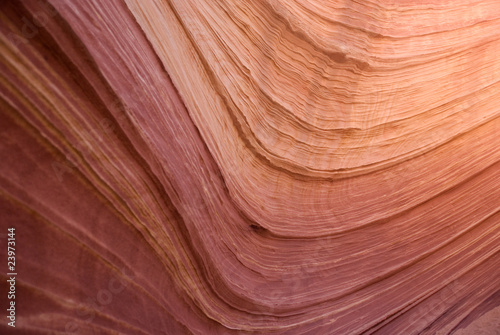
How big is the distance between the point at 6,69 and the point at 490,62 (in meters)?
2.37

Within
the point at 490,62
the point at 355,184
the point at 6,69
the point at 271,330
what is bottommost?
the point at 271,330

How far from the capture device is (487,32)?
2301mm

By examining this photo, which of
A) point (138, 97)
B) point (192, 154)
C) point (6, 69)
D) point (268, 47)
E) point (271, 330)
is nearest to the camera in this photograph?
point (6, 69)

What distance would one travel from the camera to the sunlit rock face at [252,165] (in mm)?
943

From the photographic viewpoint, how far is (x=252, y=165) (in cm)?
172

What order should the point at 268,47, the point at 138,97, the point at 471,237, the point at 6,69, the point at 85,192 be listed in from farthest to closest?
the point at 471,237
the point at 268,47
the point at 138,97
the point at 85,192
the point at 6,69

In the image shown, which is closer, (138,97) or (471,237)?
(138,97)

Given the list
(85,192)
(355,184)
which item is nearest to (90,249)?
(85,192)

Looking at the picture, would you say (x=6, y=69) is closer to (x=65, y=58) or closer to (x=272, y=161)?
(x=65, y=58)

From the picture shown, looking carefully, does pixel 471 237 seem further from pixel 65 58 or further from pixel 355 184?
pixel 65 58

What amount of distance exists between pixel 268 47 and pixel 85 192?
1.02 metres

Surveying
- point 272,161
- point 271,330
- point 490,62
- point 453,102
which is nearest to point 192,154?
point 272,161

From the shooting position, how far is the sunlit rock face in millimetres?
943

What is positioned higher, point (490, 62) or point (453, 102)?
point (490, 62)
